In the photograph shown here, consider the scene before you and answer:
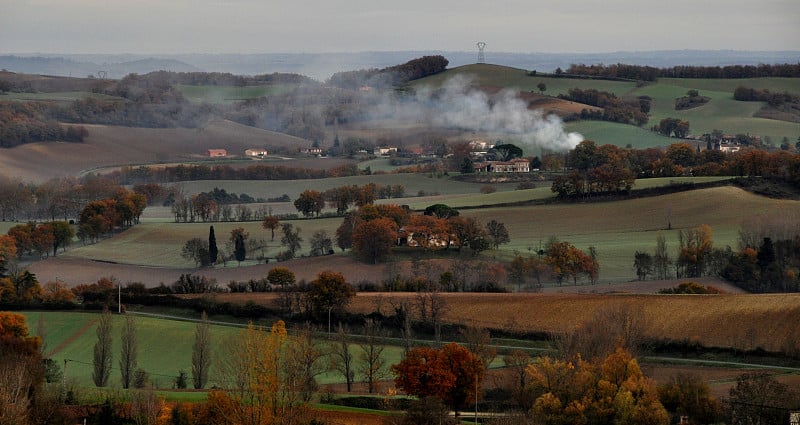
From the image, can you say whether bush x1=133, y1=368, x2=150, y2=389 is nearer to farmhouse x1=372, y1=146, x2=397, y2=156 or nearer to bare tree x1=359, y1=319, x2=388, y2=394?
bare tree x1=359, y1=319, x2=388, y2=394

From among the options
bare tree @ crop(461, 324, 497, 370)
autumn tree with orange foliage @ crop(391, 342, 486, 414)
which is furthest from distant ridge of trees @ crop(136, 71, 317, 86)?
autumn tree with orange foliage @ crop(391, 342, 486, 414)

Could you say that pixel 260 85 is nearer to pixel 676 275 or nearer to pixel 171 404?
pixel 676 275

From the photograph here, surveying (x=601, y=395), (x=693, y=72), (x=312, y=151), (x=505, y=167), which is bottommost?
(x=312, y=151)

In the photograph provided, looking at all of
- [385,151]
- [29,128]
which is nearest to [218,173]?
[385,151]

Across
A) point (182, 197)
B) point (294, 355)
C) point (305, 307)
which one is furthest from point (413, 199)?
point (294, 355)

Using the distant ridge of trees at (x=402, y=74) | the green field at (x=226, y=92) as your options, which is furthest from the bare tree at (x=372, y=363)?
the green field at (x=226, y=92)

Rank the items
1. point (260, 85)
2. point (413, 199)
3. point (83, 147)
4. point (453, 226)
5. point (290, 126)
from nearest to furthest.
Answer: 1. point (453, 226)
2. point (413, 199)
3. point (83, 147)
4. point (290, 126)
5. point (260, 85)

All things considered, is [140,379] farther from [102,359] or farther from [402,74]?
[402,74]
